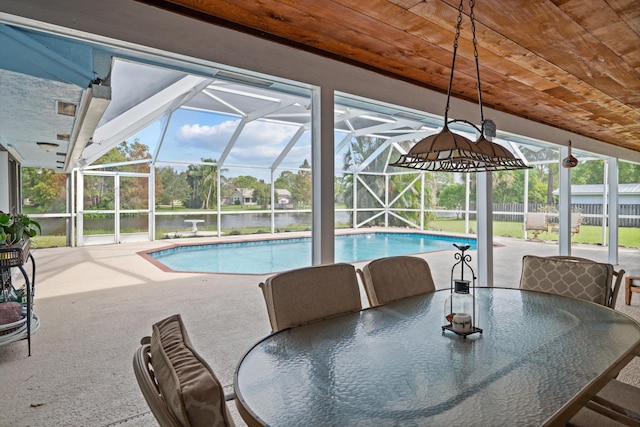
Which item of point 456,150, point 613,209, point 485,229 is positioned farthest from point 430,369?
point 613,209

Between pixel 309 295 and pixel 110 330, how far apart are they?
2.60m

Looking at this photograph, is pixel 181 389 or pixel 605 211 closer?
pixel 181 389

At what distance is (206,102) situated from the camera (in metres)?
7.86

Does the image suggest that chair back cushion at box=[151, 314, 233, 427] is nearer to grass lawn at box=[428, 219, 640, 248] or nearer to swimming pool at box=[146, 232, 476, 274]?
swimming pool at box=[146, 232, 476, 274]

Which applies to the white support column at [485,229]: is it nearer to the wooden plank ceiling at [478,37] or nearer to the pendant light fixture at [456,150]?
the wooden plank ceiling at [478,37]

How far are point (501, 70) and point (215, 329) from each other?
3328 mm

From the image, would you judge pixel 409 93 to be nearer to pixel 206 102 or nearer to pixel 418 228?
pixel 206 102

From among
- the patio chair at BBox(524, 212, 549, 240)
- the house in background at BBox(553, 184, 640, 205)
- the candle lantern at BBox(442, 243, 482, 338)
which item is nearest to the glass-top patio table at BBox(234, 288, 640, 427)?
the candle lantern at BBox(442, 243, 482, 338)

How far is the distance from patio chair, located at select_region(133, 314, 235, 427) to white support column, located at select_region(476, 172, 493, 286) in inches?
155

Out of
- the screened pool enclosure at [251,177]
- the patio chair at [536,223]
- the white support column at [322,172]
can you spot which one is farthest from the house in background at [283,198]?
the white support column at [322,172]

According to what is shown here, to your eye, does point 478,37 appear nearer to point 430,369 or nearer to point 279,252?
point 430,369

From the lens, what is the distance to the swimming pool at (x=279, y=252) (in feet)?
25.3

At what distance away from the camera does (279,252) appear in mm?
9227

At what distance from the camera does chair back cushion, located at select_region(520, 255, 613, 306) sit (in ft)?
7.40
